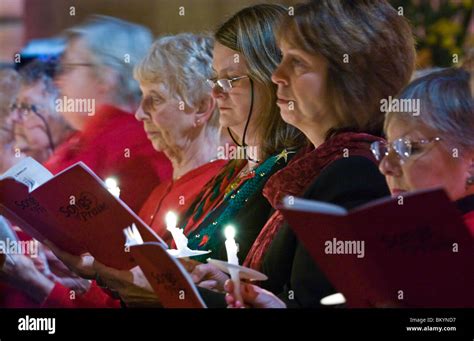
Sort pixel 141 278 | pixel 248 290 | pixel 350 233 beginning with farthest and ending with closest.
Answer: pixel 141 278 → pixel 248 290 → pixel 350 233

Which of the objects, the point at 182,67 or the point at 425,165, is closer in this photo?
the point at 425,165

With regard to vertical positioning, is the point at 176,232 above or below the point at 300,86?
below

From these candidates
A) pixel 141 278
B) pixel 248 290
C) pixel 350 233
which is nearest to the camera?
pixel 350 233

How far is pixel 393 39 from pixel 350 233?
0.72 m

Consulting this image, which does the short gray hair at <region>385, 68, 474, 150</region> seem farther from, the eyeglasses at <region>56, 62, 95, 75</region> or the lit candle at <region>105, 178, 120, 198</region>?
the eyeglasses at <region>56, 62, 95, 75</region>

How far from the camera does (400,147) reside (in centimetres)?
435

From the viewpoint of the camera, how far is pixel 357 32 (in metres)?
4.43

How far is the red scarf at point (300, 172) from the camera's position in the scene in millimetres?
4395

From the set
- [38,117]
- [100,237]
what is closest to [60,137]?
[38,117]

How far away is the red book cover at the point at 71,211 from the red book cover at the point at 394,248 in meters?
0.66

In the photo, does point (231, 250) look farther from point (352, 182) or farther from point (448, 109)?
point (448, 109)

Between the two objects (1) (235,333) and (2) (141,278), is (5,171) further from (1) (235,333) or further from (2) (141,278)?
(1) (235,333)

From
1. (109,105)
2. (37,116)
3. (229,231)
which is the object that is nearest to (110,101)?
(109,105)

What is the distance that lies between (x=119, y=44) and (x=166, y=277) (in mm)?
993
